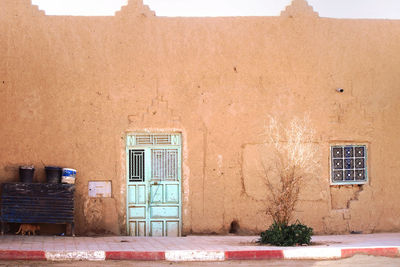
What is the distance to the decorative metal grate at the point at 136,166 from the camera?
12641 millimetres

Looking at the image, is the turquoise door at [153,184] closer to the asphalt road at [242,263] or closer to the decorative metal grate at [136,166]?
the decorative metal grate at [136,166]

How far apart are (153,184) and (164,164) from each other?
16.6 inches

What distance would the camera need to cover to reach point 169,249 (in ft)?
32.3

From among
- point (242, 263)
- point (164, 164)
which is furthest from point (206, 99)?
point (242, 263)

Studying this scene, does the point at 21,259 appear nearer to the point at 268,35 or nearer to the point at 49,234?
the point at 49,234

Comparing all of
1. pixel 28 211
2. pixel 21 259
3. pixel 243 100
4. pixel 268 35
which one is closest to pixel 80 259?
pixel 21 259

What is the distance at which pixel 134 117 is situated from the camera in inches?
496

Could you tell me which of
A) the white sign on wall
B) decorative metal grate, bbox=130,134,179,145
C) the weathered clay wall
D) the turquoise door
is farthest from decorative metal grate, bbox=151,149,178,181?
the white sign on wall

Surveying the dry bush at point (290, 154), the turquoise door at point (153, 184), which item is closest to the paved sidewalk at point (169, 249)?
the turquoise door at point (153, 184)

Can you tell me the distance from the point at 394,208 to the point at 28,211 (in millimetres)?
6868

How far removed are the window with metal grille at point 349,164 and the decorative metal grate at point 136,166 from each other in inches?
144

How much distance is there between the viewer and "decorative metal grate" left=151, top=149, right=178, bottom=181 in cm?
1270

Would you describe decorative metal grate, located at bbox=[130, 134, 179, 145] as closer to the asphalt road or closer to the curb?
the curb

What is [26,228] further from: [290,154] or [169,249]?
[290,154]
